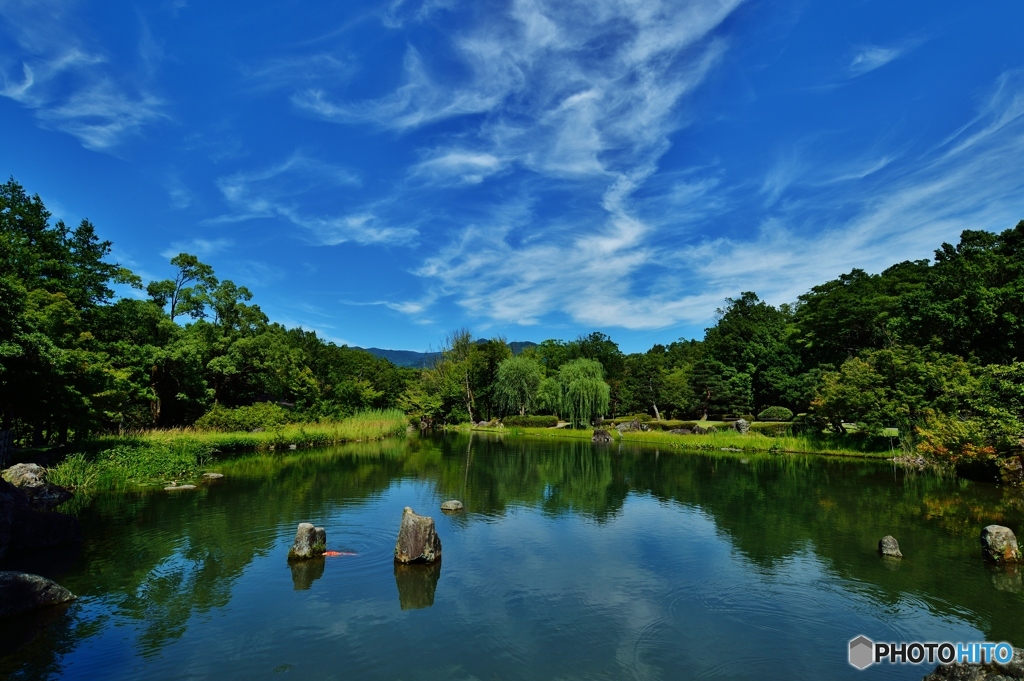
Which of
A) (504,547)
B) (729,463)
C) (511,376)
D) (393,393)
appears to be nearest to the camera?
(504,547)

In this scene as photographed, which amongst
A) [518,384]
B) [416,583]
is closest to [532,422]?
[518,384]

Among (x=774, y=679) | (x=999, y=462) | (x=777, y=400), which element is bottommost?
(x=774, y=679)

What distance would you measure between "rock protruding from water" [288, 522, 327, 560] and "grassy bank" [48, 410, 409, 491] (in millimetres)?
11200

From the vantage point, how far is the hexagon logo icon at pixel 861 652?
6.84 metres

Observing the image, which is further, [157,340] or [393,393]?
[393,393]

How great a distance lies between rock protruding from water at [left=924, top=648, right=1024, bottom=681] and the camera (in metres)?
4.93

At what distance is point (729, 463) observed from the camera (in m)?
27.5

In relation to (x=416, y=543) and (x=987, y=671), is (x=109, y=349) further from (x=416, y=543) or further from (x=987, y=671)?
(x=987, y=671)

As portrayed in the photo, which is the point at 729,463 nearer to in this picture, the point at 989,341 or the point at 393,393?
the point at 989,341

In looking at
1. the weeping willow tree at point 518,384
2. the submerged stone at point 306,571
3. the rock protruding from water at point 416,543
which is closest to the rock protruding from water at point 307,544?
the submerged stone at point 306,571

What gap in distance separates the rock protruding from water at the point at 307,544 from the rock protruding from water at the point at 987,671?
Answer: 10525 millimetres

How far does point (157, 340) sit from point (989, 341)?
44.2 meters

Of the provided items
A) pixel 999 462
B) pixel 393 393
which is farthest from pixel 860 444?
pixel 393 393

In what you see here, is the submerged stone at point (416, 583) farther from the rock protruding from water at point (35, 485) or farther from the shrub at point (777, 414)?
the shrub at point (777, 414)
